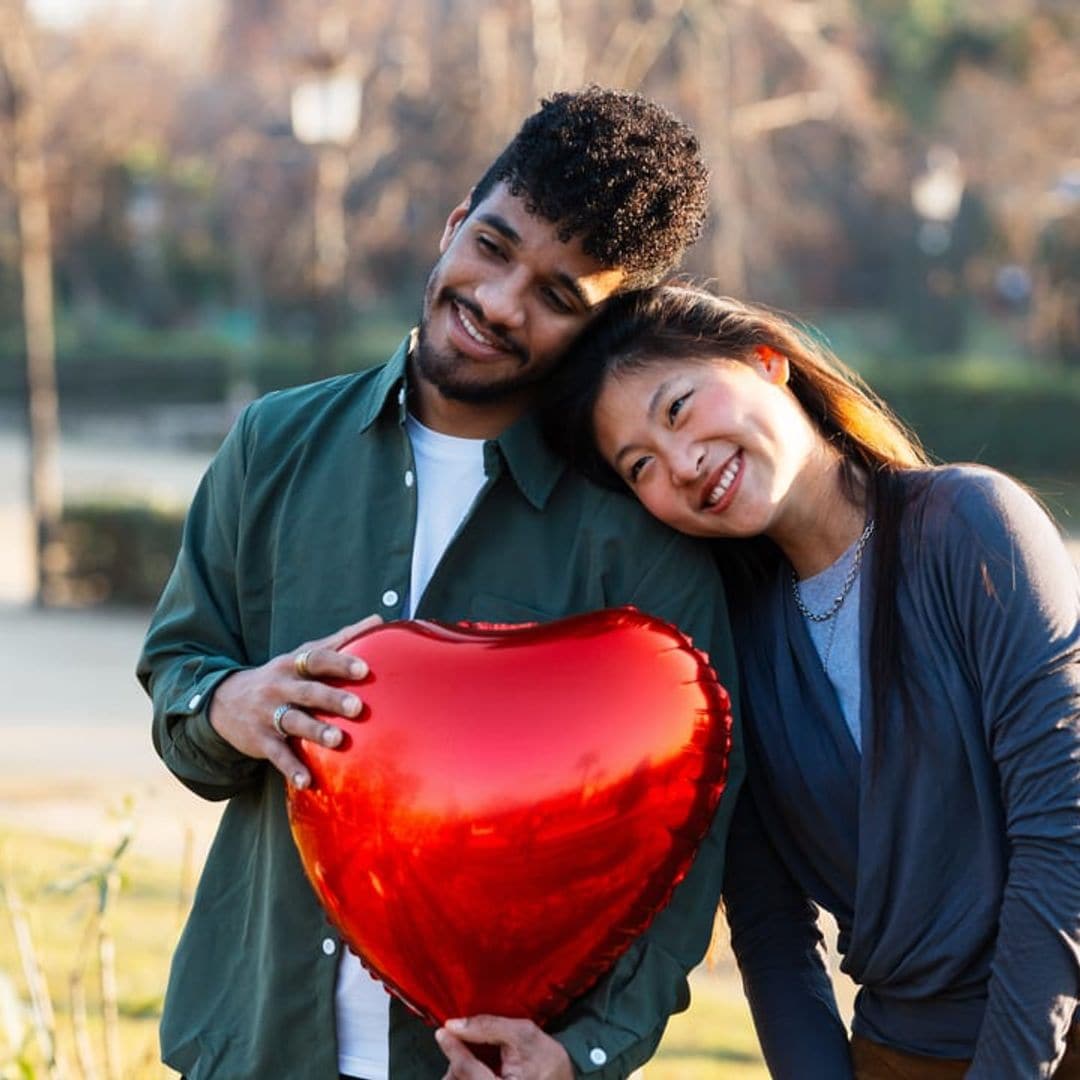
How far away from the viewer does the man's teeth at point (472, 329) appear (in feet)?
7.18

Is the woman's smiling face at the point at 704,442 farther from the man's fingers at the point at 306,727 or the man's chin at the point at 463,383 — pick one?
the man's fingers at the point at 306,727

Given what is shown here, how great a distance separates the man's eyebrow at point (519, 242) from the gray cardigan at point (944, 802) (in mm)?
471

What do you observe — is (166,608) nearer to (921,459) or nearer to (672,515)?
(672,515)

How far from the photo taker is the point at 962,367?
2369cm

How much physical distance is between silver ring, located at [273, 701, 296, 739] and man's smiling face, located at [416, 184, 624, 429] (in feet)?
1.52

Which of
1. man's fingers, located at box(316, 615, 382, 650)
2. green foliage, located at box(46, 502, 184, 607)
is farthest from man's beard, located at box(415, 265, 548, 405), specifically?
green foliage, located at box(46, 502, 184, 607)

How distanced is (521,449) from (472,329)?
165mm

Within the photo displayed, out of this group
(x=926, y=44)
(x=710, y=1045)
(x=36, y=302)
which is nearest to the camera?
(x=710, y=1045)

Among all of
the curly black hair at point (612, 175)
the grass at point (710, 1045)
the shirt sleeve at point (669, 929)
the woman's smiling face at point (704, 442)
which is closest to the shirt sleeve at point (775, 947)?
the shirt sleeve at point (669, 929)

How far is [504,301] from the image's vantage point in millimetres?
2152

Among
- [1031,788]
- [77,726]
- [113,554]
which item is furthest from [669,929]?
[113,554]

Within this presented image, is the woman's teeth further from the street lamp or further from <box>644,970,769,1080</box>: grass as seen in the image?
the street lamp

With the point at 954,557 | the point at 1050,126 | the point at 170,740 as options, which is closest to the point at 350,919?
the point at 170,740

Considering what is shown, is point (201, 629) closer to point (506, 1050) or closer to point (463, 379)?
point (463, 379)
